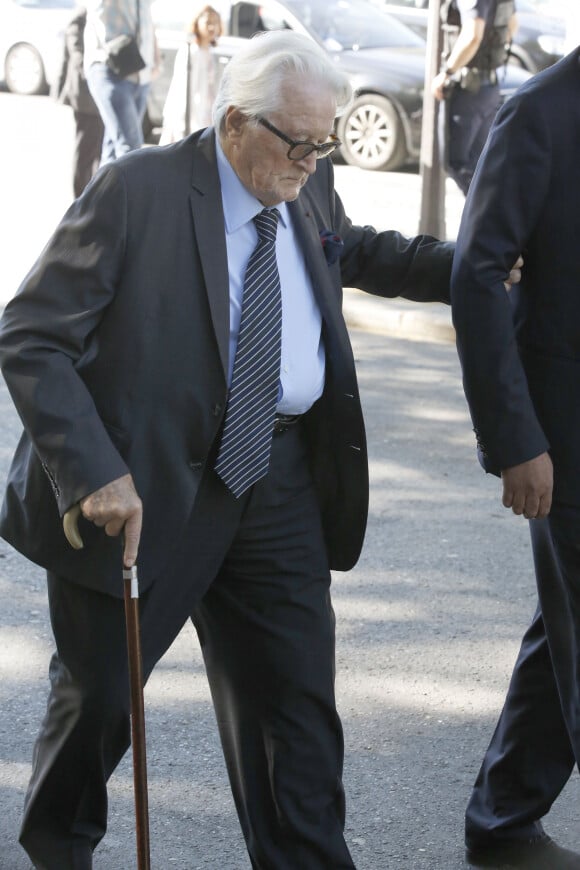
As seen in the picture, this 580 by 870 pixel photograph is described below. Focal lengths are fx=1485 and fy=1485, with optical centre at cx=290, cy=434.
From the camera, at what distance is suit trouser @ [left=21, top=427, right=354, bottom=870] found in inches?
118

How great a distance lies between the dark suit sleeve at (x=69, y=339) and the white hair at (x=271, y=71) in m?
0.29

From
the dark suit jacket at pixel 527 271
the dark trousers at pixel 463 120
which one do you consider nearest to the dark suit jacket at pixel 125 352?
the dark suit jacket at pixel 527 271

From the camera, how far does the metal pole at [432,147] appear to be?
10.4m

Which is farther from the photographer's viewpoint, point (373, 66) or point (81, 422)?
point (373, 66)

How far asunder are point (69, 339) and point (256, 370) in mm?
374

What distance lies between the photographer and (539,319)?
314 cm

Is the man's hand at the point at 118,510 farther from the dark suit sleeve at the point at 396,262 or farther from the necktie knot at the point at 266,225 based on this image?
the dark suit sleeve at the point at 396,262

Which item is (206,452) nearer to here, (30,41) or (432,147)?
(432,147)

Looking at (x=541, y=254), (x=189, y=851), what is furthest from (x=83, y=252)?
(x=189, y=851)

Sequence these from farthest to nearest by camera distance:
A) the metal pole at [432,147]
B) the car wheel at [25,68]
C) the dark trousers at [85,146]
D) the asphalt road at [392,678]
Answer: the car wheel at [25,68] → the dark trousers at [85,146] → the metal pole at [432,147] → the asphalt road at [392,678]

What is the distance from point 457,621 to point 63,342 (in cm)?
254

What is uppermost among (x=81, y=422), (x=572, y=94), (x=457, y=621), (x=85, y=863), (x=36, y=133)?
(x=572, y=94)

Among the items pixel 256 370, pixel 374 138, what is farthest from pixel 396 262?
pixel 374 138

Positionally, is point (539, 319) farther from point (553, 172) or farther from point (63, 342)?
point (63, 342)
